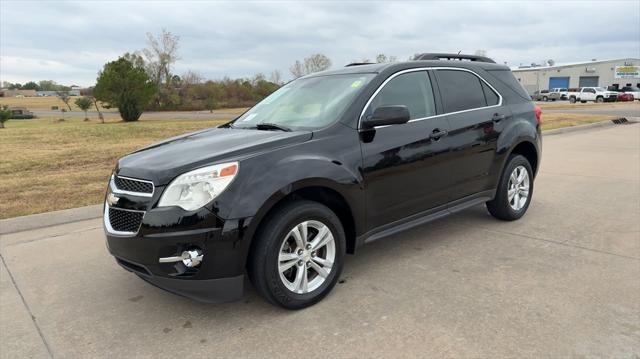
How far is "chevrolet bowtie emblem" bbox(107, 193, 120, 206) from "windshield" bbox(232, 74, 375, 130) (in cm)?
135

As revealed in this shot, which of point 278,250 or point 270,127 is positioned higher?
point 270,127

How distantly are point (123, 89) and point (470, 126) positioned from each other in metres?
26.7

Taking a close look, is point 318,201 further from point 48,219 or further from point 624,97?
point 624,97

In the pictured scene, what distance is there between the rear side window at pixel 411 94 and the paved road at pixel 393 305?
1.32 m

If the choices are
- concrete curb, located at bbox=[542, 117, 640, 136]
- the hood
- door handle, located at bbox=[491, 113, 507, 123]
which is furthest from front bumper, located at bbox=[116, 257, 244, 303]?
concrete curb, located at bbox=[542, 117, 640, 136]

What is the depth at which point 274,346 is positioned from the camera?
9.59 feet

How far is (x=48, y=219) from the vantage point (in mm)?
5668

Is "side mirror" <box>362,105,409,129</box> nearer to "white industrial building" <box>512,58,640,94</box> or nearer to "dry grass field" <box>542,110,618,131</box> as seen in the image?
"dry grass field" <box>542,110,618,131</box>

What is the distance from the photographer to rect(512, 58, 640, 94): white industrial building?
73506 millimetres

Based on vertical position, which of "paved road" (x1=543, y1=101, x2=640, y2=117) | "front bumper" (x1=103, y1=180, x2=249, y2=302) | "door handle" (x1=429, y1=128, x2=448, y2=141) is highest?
"door handle" (x1=429, y1=128, x2=448, y2=141)

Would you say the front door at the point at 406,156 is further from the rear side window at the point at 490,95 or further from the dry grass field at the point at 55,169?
the dry grass field at the point at 55,169

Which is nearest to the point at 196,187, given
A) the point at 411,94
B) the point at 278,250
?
Result: the point at 278,250

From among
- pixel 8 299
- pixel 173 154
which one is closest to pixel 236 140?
pixel 173 154

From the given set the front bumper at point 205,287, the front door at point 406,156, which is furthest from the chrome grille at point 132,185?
the front door at point 406,156
